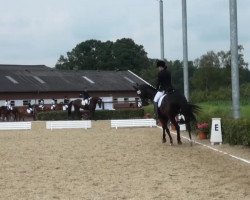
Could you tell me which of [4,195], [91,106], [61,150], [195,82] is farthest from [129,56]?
[4,195]

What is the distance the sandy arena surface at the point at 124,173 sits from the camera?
29.0 feet

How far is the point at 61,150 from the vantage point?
54.1 ft

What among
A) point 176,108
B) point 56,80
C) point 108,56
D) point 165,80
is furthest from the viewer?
point 108,56

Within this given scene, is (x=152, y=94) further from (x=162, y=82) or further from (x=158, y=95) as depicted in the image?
(x=162, y=82)

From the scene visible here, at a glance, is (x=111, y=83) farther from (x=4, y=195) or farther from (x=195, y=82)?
(x=4, y=195)

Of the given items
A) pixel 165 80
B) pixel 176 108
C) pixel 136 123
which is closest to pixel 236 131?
pixel 176 108

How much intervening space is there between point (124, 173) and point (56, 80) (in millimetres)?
60415

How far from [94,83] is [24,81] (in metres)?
10.4

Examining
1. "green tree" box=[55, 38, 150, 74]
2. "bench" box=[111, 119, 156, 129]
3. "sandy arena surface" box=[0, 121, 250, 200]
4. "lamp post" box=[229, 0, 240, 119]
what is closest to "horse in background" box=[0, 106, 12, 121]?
"bench" box=[111, 119, 156, 129]

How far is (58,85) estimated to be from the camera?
6856cm

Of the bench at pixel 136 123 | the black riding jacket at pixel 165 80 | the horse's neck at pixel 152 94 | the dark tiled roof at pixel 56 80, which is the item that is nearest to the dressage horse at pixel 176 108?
the black riding jacket at pixel 165 80

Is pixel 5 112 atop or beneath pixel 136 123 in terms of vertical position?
atop

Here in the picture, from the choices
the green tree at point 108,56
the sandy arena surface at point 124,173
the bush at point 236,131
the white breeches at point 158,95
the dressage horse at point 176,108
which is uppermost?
the green tree at point 108,56

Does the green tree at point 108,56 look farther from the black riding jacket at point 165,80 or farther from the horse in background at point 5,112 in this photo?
the black riding jacket at point 165,80
